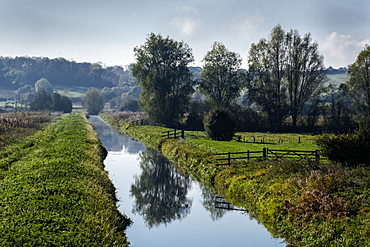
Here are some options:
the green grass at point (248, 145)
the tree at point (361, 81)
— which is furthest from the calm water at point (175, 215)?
the tree at point (361, 81)

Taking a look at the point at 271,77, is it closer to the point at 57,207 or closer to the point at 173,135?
the point at 173,135

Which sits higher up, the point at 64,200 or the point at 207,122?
the point at 207,122

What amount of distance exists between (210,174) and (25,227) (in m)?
17.8

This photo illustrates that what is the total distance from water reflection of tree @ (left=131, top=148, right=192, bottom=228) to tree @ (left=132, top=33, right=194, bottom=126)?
39577mm

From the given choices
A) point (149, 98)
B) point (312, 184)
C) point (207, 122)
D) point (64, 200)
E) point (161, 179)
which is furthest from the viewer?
point (149, 98)

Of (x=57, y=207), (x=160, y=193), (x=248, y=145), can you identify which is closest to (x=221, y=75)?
(x=248, y=145)

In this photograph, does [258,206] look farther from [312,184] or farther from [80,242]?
[80,242]

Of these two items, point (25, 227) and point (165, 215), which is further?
point (165, 215)

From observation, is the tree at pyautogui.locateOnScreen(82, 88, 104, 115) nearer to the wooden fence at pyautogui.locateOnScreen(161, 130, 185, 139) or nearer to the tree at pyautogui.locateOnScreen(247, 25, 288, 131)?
the tree at pyautogui.locateOnScreen(247, 25, 288, 131)

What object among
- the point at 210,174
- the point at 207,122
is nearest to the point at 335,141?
the point at 210,174

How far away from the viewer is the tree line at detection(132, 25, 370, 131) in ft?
242

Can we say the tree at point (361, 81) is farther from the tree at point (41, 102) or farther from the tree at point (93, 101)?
the tree at point (93, 101)

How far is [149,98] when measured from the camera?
77812mm

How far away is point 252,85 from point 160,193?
5829 centimetres
